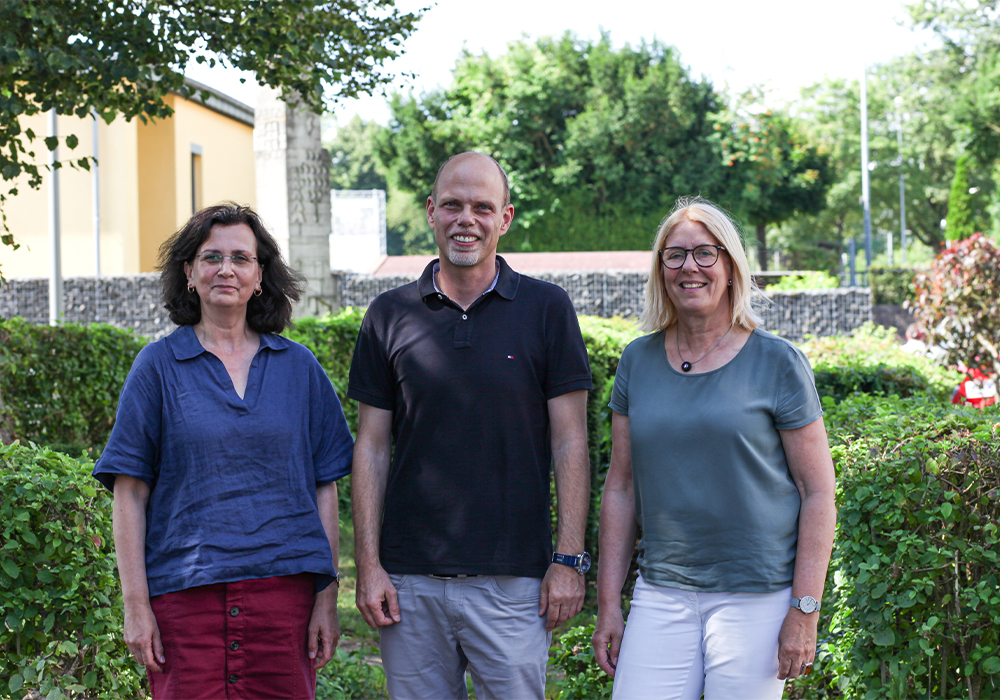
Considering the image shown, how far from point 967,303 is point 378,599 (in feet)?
28.1

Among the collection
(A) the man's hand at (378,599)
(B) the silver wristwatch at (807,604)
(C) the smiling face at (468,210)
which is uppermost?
(C) the smiling face at (468,210)

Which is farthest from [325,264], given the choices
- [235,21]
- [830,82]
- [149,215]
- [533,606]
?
[830,82]

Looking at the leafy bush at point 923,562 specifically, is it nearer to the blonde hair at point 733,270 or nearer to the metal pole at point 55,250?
the blonde hair at point 733,270

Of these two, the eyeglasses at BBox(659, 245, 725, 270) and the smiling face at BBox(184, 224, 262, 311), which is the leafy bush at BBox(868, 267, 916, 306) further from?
the smiling face at BBox(184, 224, 262, 311)

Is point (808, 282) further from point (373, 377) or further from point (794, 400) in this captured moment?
point (373, 377)

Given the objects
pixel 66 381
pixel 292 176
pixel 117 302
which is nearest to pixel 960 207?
pixel 292 176

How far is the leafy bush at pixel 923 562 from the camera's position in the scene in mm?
3102

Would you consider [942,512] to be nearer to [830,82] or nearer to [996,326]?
[996,326]

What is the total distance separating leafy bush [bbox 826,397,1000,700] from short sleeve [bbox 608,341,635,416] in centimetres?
103

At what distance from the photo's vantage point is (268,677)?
8.52ft

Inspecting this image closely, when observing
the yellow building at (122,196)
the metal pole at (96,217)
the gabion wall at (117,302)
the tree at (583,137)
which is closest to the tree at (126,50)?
the gabion wall at (117,302)

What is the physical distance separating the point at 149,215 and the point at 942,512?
22.2 m

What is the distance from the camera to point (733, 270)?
272cm

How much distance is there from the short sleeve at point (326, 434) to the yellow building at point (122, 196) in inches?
723
